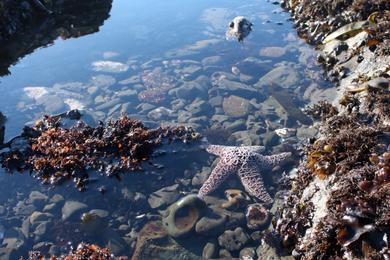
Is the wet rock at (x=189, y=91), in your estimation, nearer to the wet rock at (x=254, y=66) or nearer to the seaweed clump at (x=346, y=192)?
the wet rock at (x=254, y=66)

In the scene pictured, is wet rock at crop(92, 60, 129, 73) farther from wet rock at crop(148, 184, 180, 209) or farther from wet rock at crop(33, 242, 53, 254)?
wet rock at crop(33, 242, 53, 254)

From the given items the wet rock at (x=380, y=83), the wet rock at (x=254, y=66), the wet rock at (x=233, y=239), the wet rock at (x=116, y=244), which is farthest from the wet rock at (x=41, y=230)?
the wet rock at (x=254, y=66)

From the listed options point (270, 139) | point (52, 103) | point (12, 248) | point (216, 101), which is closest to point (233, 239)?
point (270, 139)

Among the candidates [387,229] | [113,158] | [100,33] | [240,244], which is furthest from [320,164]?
[100,33]

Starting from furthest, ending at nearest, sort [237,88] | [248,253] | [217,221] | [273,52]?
[273,52] → [237,88] → [217,221] → [248,253]

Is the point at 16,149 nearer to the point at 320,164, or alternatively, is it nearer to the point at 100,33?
the point at 320,164

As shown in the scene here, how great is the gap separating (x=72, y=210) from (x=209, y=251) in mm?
2650

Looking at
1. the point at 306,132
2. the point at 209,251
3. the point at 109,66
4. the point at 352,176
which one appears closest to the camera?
the point at 352,176

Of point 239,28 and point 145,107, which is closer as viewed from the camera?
point 145,107

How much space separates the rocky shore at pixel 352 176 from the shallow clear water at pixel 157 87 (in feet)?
7.12

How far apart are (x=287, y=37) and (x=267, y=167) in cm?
691

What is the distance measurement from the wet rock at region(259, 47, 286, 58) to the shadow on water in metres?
6.09

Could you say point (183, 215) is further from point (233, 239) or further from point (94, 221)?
point (94, 221)

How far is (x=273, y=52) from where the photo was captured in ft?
44.0
